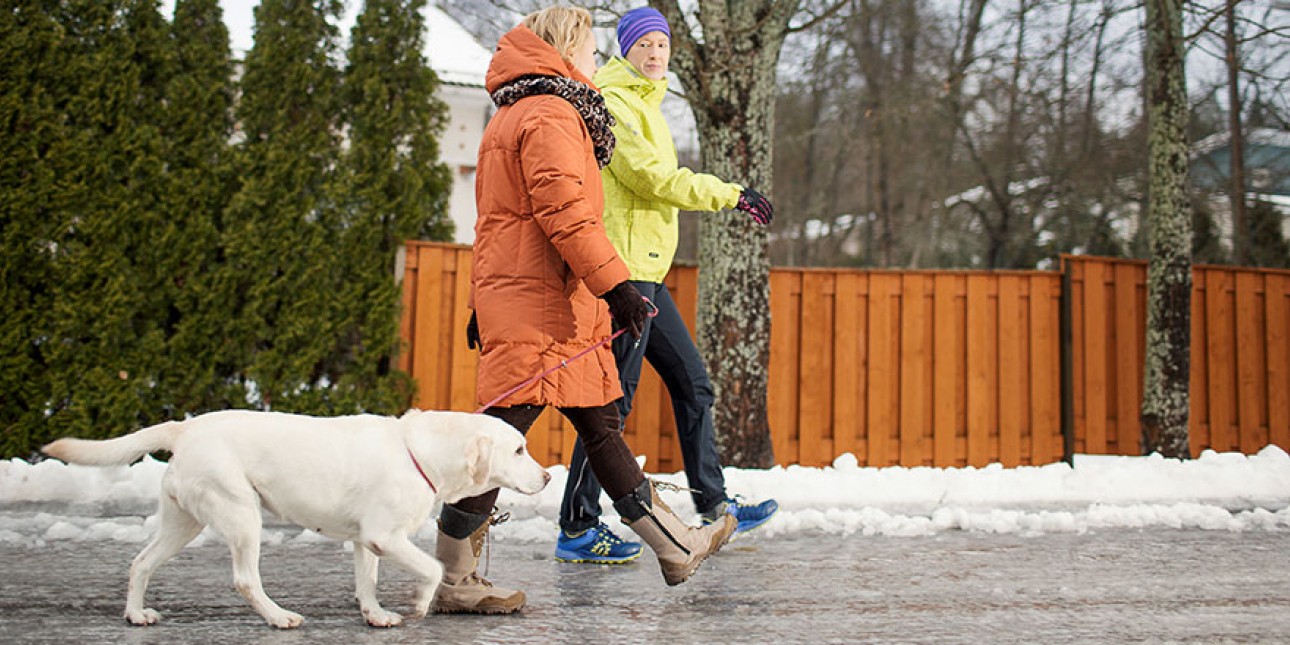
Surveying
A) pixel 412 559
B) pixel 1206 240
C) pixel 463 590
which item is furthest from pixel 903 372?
pixel 1206 240

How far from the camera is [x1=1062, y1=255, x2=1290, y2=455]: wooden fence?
869cm

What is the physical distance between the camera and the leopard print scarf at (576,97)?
3504 mm

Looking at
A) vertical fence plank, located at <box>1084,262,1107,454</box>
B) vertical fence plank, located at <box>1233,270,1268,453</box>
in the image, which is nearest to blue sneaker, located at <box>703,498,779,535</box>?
vertical fence plank, located at <box>1084,262,1107,454</box>

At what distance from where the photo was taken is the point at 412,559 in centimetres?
312

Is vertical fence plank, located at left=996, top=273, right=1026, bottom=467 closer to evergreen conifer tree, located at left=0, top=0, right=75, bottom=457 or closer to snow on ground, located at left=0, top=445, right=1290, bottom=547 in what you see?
snow on ground, located at left=0, top=445, right=1290, bottom=547

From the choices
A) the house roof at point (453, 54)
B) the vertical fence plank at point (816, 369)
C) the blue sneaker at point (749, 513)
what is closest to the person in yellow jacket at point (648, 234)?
the blue sneaker at point (749, 513)

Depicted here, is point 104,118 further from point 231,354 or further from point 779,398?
point 779,398

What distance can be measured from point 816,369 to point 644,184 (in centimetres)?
402

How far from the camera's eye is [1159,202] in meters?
8.73

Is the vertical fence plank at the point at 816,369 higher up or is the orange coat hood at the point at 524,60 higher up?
the orange coat hood at the point at 524,60

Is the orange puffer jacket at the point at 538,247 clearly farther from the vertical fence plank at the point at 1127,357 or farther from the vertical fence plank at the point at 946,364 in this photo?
the vertical fence plank at the point at 1127,357

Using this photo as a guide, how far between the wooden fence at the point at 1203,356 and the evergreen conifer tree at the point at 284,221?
5.93m

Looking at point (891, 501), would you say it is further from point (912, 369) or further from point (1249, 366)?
point (1249, 366)

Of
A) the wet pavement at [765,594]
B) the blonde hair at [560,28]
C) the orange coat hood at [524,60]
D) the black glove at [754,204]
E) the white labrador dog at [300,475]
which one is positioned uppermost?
the blonde hair at [560,28]
